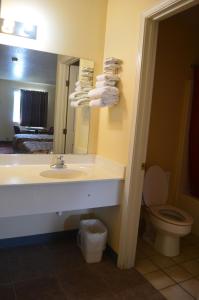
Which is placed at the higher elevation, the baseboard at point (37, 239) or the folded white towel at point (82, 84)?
the folded white towel at point (82, 84)

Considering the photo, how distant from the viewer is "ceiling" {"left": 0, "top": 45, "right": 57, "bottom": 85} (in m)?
2.05

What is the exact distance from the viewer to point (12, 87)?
6.91 feet

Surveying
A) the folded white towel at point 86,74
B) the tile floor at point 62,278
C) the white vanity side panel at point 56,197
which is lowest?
the tile floor at point 62,278

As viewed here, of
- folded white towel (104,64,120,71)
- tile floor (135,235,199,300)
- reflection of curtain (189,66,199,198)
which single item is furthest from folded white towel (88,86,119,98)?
tile floor (135,235,199,300)

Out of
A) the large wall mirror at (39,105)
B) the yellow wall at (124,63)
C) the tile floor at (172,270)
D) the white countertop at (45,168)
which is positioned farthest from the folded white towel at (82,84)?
the tile floor at (172,270)

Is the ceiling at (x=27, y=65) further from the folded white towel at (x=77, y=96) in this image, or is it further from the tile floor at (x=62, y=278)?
the tile floor at (x=62, y=278)

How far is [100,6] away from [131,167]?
1.53 metres

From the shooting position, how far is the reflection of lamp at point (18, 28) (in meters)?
1.97

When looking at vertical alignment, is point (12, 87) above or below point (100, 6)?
below

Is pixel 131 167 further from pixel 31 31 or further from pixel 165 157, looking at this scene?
pixel 31 31

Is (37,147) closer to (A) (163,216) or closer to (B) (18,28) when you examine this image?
(B) (18,28)

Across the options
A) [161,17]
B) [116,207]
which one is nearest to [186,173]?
[116,207]

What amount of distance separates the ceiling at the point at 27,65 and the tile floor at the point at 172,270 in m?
1.82

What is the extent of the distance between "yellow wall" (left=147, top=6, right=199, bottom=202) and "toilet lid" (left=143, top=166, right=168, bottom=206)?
151 millimetres
